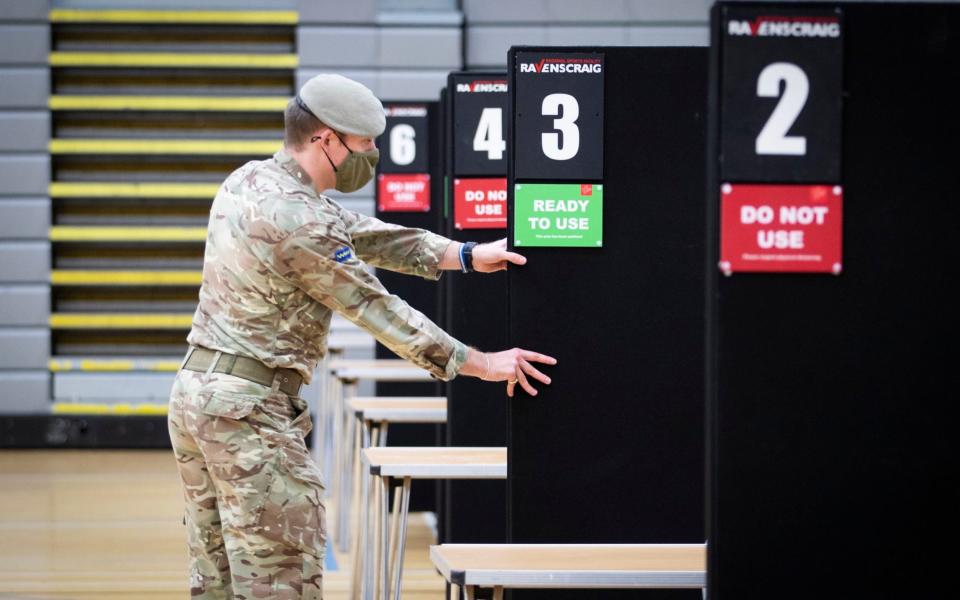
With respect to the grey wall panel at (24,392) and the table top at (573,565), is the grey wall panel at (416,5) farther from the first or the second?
the table top at (573,565)

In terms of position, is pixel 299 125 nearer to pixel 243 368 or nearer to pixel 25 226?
pixel 243 368

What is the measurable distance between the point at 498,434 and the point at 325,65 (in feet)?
18.3

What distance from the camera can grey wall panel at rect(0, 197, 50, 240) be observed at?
31.6 ft

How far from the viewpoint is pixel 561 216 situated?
325 centimetres

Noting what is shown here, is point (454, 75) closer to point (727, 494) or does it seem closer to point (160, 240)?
point (727, 494)

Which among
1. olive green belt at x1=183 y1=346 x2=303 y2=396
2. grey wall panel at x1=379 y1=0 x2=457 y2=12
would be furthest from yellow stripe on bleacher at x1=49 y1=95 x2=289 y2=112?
olive green belt at x1=183 y1=346 x2=303 y2=396

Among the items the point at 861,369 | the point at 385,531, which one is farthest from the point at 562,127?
the point at 385,531

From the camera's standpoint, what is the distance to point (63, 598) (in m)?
5.35

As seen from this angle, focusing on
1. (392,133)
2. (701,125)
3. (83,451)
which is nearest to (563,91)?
(701,125)

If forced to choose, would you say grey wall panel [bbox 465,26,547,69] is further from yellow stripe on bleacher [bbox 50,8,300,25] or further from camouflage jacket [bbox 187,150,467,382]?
camouflage jacket [bbox 187,150,467,382]

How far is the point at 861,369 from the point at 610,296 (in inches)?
43.3

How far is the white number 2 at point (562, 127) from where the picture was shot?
10.5 feet

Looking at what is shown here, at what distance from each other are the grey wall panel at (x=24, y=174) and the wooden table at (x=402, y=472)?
251 inches

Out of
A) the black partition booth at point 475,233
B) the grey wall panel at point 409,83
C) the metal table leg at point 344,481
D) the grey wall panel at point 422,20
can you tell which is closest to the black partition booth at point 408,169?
the metal table leg at point 344,481
